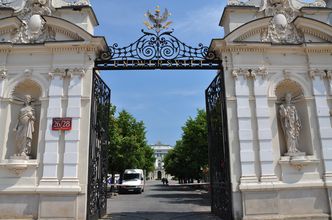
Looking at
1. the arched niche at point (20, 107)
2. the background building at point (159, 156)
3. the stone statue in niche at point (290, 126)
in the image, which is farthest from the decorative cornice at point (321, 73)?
the background building at point (159, 156)

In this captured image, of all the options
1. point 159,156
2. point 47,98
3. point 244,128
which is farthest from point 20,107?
point 159,156

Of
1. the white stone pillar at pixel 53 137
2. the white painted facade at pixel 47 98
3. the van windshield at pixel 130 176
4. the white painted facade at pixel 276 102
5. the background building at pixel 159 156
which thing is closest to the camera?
the white painted facade at pixel 47 98

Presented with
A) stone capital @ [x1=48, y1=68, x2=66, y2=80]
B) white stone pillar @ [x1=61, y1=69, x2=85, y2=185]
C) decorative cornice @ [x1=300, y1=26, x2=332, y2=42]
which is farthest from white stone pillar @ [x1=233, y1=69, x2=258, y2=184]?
stone capital @ [x1=48, y1=68, x2=66, y2=80]

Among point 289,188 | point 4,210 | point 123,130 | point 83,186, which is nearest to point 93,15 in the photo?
point 83,186

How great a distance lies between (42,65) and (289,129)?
347 inches

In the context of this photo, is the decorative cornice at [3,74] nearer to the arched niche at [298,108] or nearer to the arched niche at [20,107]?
the arched niche at [20,107]

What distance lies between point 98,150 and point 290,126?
685 centimetres

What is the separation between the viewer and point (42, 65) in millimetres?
11352

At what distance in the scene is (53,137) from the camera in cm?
1074

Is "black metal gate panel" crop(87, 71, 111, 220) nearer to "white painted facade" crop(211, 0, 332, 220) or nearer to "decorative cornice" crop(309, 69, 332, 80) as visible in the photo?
"white painted facade" crop(211, 0, 332, 220)

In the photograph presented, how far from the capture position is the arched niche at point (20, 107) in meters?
11.1

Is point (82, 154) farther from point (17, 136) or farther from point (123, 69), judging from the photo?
point (123, 69)

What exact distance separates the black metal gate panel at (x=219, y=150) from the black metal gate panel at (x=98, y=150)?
13.8 ft

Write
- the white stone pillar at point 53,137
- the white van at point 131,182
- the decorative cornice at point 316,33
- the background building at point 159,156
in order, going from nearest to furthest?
the white stone pillar at point 53,137 → the decorative cornice at point 316,33 → the white van at point 131,182 → the background building at point 159,156
